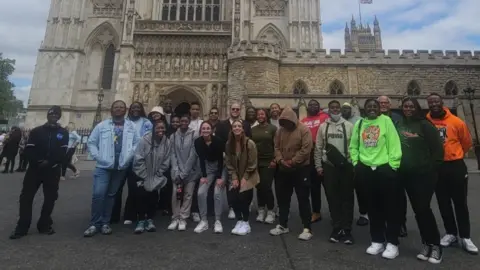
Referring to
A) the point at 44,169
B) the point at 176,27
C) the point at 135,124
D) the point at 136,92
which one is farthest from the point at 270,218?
the point at 176,27

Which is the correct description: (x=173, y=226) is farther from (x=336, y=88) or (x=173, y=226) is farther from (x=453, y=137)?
(x=336, y=88)

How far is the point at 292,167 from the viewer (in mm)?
3475

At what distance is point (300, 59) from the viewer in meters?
17.3

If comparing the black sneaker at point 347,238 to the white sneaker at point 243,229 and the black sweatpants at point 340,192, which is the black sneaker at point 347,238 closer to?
the black sweatpants at point 340,192

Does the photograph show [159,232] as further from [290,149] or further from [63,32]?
[63,32]

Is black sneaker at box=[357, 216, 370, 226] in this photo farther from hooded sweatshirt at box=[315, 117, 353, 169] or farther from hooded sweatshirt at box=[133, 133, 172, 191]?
hooded sweatshirt at box=[133, 133, 172, 191]

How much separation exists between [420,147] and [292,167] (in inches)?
53.5

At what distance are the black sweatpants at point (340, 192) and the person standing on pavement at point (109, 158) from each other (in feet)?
8.43

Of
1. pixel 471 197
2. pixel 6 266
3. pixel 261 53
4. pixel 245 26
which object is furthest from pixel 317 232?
pixel 245 26

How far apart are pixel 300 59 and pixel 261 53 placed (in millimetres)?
3102

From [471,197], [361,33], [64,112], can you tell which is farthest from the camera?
[361,33]

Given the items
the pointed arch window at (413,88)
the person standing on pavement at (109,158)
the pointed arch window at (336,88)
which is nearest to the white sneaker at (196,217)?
the person standing on pavement at (109,158)

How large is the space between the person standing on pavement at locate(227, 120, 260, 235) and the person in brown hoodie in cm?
33

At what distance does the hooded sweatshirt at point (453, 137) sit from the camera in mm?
3102
